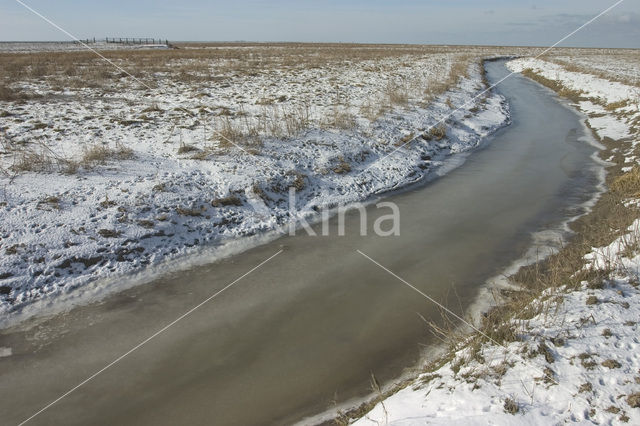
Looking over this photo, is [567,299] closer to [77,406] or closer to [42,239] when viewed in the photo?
[77,406]

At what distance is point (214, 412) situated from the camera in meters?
4.84

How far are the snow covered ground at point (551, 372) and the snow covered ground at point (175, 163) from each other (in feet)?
18.6

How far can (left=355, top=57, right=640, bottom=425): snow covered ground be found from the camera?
3988 millimetres

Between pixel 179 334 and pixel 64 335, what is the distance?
1696 millimetres

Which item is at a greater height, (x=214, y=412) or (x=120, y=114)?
(x=120, y=114)

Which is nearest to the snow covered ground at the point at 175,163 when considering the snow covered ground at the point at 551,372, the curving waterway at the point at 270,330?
the curving waterway at the point at 270,330

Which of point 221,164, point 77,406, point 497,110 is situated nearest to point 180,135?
point 221,164

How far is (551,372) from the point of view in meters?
4.43

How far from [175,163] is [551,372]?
951 cm

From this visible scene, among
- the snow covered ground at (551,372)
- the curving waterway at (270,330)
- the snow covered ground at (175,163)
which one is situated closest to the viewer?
the snow covered ground at (551,372)

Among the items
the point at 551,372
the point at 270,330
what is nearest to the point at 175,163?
the point at 270,330

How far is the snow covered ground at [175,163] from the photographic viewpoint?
7.80 metres

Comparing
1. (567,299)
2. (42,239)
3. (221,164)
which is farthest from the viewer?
(221,164)

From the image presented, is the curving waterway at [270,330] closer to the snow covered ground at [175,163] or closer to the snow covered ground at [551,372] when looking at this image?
the snow covered ground at [551,372]
